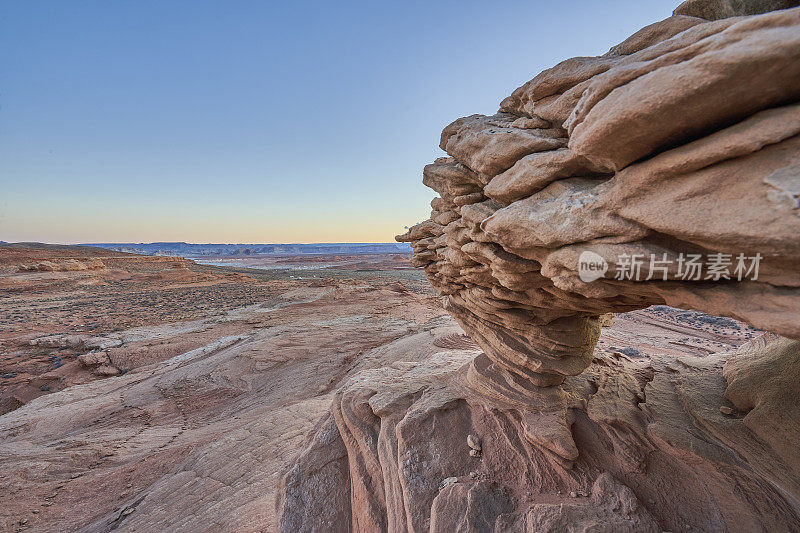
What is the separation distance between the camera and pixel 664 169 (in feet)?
9.19

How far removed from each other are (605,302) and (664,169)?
262cm

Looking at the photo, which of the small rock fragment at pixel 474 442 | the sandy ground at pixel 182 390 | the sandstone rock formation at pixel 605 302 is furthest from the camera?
the sandy ground at pixel 182 390

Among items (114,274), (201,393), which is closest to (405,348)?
(201,393)

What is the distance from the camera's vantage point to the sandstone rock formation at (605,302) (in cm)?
245

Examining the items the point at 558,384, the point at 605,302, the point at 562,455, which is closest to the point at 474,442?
the point at 562,455

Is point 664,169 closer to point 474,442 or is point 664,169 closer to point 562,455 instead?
point 562,455

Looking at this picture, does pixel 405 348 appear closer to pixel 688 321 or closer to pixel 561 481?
pixel 561 481

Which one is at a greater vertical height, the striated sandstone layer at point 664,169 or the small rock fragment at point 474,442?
the striated sandstone layer at point 664,169

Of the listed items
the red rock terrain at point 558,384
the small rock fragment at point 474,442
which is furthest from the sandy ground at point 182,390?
the small rock fragment at point 474,442

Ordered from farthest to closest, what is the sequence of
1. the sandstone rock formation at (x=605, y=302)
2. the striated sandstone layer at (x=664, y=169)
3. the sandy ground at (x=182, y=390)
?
the sandy ground at (x=182, y=390) → the sandstone rock formation at (x=605, y=302) → the striated sandstone layer at (x=664, y=169)

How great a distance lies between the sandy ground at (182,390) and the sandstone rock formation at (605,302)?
265 cm

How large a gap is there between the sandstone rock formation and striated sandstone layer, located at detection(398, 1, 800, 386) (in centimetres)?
2

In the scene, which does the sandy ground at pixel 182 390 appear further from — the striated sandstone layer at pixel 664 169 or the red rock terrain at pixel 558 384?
the striated sandstone layer at pixel 664 169

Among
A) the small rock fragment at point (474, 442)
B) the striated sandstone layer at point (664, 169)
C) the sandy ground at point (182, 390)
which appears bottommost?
the sandy ground at point (182, 390)
